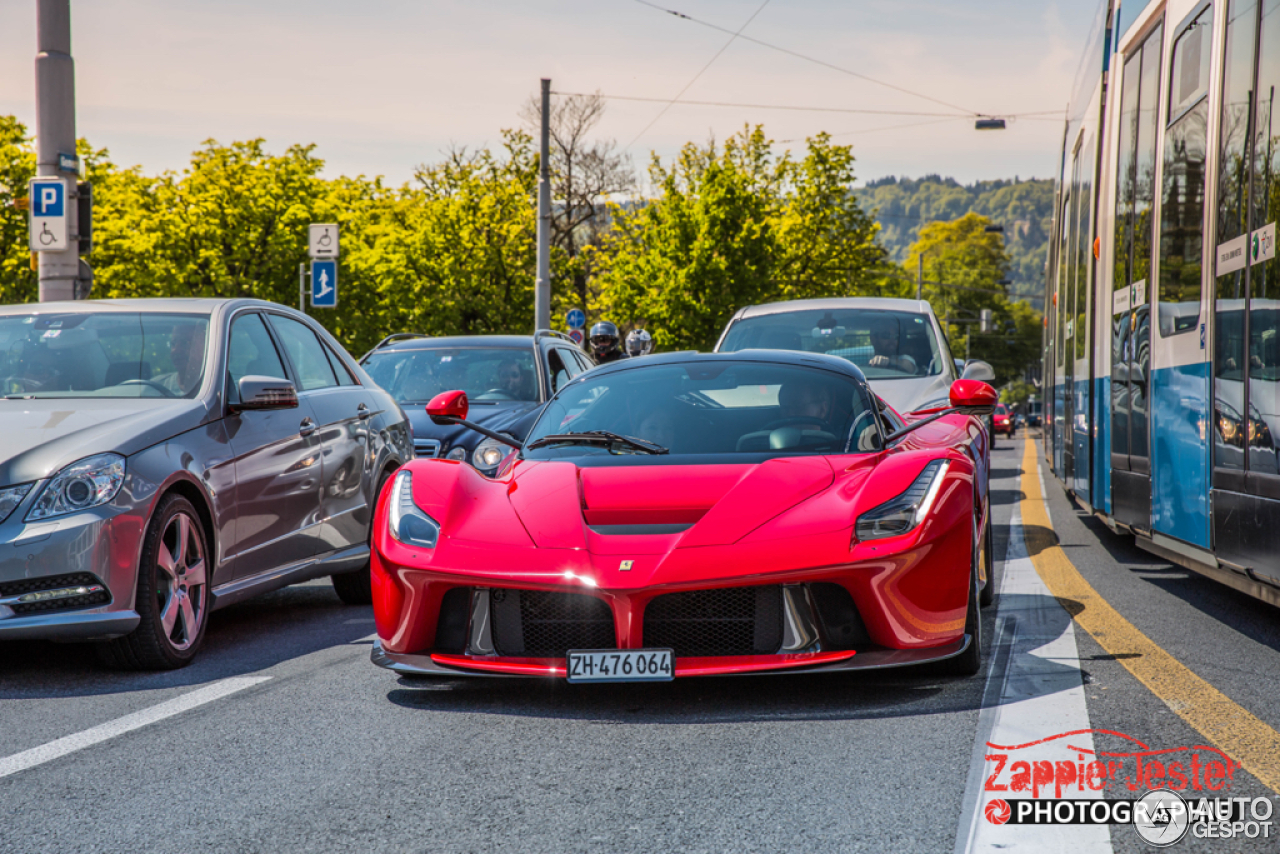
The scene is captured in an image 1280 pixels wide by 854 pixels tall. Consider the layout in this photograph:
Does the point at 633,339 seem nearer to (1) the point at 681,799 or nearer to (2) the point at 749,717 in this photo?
(2) the point at 749,717

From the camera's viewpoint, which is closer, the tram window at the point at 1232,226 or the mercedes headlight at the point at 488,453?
the tram window at the point at 1232,226

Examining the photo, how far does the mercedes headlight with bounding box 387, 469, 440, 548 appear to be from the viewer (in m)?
4.89

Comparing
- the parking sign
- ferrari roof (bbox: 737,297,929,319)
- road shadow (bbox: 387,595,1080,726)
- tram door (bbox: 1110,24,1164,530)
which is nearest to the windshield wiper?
road shadow (bbox: 387,595,1080,726)

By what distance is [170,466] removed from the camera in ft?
18.7

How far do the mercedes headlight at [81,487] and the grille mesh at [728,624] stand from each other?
226 cm

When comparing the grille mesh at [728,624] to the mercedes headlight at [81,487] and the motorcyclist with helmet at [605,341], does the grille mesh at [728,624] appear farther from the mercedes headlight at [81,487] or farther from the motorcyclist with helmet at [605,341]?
the motorcyclist with helmet at [605,341]

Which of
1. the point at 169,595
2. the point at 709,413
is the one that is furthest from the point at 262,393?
the point at 709,413

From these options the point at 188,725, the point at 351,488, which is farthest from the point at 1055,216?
the point at 188,725

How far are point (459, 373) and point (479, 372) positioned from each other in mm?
173

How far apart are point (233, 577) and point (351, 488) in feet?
4.07

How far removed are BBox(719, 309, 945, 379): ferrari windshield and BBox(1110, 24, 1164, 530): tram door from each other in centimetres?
250

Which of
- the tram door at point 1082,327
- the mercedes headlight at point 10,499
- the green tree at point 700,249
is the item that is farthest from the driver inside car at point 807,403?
the green tree at point 700,249

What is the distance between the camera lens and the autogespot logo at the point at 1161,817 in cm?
322

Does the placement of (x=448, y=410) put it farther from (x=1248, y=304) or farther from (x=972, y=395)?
(x=1248, y=304)
